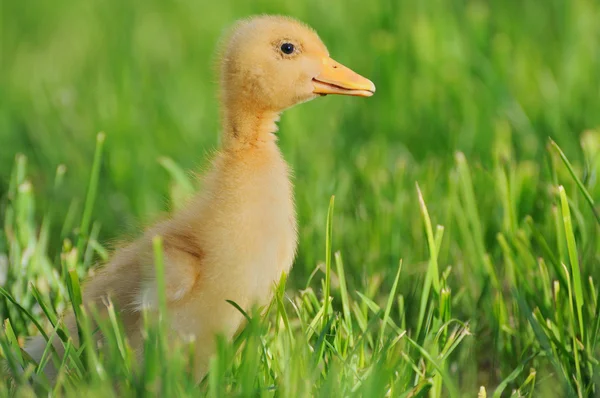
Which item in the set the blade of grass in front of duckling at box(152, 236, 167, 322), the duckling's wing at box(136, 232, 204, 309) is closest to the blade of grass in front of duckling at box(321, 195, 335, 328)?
the duckling's wing at box(136, 232, 204, 309)

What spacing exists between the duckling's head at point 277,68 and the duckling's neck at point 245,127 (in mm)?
12

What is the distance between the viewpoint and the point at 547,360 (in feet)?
8.45

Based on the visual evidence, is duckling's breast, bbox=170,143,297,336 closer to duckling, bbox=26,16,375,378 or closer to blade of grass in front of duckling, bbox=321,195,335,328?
duckling, bbox=26,16,375,378

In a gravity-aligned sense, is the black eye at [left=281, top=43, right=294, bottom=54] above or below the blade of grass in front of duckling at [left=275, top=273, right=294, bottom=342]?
above

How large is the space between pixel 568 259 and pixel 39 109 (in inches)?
106

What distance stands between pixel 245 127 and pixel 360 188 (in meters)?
1.21

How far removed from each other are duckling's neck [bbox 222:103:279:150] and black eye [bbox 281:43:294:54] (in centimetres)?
18

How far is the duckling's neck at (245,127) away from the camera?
250cm

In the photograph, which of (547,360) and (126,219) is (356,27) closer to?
(126,219)

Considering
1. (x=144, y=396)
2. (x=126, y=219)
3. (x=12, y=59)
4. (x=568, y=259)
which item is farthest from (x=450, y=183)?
(x=12, y=59)

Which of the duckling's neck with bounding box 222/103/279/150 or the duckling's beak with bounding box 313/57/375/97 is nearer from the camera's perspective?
the duckling's neck with bounding box 222/103/279/150

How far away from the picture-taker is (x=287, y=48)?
2.64 metres

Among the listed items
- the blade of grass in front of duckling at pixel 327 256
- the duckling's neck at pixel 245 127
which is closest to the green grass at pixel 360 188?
the blade of grass in front of duckling at pixel 327 256

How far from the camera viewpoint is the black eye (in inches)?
104
